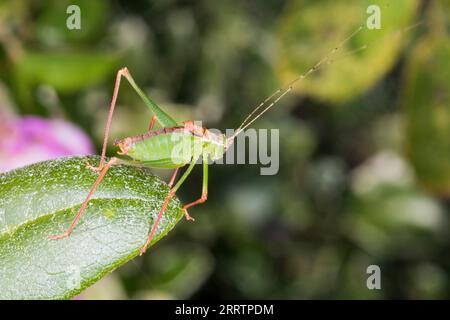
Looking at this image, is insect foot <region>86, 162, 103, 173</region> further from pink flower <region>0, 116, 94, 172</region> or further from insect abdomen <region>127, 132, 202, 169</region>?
pink flower <region>0, 116, 94, 172</region>

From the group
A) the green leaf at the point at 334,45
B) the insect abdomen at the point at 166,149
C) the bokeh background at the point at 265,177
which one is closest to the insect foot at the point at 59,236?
the insect abdomen at the point at 166,149

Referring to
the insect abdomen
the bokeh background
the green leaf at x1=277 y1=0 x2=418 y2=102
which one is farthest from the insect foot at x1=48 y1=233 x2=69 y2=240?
the bokeh background

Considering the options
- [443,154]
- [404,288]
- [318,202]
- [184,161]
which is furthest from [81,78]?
[404,288]

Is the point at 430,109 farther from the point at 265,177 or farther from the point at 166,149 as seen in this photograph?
the point at 265,177

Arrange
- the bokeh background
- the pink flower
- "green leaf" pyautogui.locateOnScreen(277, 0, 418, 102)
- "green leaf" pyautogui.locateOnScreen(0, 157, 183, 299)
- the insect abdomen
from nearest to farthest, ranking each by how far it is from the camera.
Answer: "green leaf" pyautogui.locateOnScreen(0, 157, 183, 299)
the insect abdomen
the pink flower
"green leaf" pyautogui.locateOnScreen(277, 0, 418, 102)
the bokeh background

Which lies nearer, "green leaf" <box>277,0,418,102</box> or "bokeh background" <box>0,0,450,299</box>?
"green leaf" <box>277,0,418,102</box>
